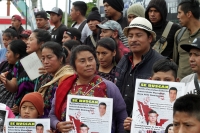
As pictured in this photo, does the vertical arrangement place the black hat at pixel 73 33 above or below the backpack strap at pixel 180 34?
below

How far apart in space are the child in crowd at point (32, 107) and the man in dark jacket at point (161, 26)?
219 centimetres

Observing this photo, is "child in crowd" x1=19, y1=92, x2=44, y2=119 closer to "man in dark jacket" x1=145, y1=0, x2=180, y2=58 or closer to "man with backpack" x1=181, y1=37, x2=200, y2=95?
"man with backpack" x1=181, y1=37, x2=200, y2=95

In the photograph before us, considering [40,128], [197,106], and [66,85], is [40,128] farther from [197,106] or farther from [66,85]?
[197,106]

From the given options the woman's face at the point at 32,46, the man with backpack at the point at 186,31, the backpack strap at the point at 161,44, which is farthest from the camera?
the woman's face at the point at 32,46

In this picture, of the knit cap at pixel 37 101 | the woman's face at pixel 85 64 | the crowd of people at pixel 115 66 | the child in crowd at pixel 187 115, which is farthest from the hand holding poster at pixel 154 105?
the knit cap at pixel 37 101

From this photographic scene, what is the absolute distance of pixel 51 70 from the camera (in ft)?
23.4

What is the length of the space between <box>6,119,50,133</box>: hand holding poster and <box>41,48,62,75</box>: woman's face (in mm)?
1414

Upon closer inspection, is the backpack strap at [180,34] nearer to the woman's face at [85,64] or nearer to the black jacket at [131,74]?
the black jacket at [131,74]

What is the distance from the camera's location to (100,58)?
24.5 feet

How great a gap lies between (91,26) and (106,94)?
12.8 feet

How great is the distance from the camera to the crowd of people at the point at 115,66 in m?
5.62

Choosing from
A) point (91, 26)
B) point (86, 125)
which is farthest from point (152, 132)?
point (91, 26)

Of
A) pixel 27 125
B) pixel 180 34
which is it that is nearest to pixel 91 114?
pixel 27 125

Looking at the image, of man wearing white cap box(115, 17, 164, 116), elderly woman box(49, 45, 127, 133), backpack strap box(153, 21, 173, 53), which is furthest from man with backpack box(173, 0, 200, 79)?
elderly woman box(49, 45, 127, 133)
